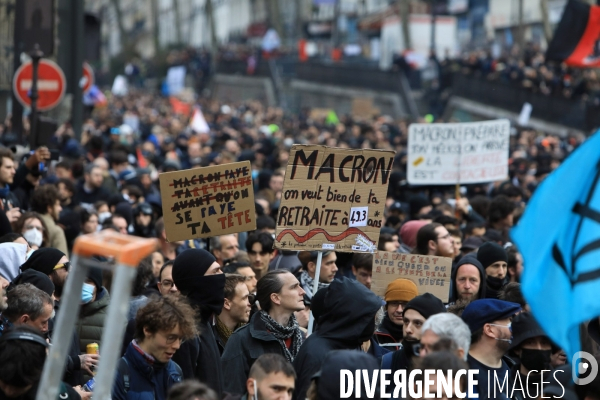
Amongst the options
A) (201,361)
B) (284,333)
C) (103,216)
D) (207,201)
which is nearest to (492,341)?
(284,333)

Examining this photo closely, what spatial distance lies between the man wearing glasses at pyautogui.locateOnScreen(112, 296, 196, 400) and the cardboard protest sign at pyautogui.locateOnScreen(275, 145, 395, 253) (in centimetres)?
156

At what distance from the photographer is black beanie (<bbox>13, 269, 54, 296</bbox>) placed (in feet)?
20.4

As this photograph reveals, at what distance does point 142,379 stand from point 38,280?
1.11m

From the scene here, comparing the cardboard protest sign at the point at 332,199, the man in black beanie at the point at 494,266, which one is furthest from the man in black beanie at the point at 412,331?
the man in black beanie at the point at 494,266

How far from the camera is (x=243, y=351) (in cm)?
609

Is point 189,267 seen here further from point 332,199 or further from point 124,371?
point 332,199

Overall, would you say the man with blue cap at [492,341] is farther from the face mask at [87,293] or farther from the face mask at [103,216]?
the face mask at [103,216]

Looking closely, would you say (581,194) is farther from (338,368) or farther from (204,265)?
(204,265)

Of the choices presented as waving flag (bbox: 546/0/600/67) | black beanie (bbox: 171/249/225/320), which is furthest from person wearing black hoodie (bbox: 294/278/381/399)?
waving flag (bbox: 546/0/600/67)

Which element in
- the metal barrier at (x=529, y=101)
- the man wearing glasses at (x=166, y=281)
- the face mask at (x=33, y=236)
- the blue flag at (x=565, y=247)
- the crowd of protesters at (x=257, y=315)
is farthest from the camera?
the metal barrier at (x=529, y=101)

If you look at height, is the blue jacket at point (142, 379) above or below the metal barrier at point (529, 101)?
above

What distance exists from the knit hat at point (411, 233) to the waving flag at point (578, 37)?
8.75 m

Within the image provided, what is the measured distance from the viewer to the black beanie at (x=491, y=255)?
8.09 meters

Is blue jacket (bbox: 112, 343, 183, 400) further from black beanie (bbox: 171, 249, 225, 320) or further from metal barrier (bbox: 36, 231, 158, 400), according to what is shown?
metal barrier (bbox: 36, 231, 158, 400)
